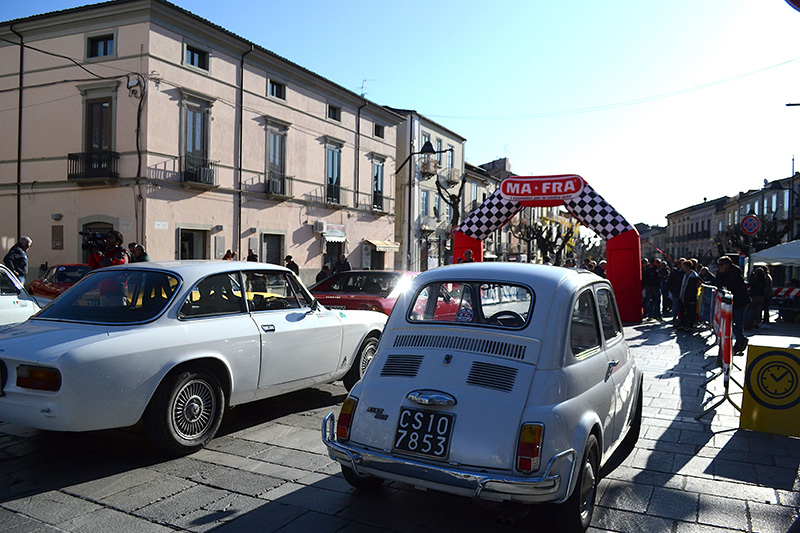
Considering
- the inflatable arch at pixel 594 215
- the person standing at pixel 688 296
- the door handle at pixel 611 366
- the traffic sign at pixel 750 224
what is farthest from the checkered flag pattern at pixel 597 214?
the door handle at pixel 611 366

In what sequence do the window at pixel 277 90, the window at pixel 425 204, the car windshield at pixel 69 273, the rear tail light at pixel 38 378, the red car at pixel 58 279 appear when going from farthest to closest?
1. the window at pixel 425 204
2. the window at pixel 277 90
3. the car windshield at pixel 69 273
4. the red car at pixel 58 279
5. the rear tail light at pixel 38 378

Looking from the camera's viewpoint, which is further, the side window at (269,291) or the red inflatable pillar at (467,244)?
the red inflatable pillar at (467,244)

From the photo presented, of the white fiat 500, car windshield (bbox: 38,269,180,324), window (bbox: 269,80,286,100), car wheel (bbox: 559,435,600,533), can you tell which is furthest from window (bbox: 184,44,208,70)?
car wheel (bbox: 559,435,600,533)

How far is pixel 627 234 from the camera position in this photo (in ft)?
49.7

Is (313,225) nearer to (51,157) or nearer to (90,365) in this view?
(51,157)

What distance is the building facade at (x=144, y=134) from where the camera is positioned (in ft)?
64.5

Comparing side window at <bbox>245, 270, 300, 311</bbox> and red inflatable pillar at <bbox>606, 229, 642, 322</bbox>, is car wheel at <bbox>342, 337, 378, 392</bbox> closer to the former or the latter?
side window at <bbox>245, 270, 300, 311</bbox>

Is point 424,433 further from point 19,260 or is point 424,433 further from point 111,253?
point 19,260

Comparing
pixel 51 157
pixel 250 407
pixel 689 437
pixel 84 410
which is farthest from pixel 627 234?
pixel 51 157

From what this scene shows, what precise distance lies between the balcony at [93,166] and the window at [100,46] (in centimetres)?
350

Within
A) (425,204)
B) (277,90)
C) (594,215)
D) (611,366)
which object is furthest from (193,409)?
(425,204)

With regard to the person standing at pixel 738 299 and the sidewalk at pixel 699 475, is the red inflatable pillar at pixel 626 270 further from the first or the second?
the sidewalk at pixel 699 475

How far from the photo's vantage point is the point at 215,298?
519cm

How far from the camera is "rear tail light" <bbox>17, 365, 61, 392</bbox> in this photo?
3.99m
